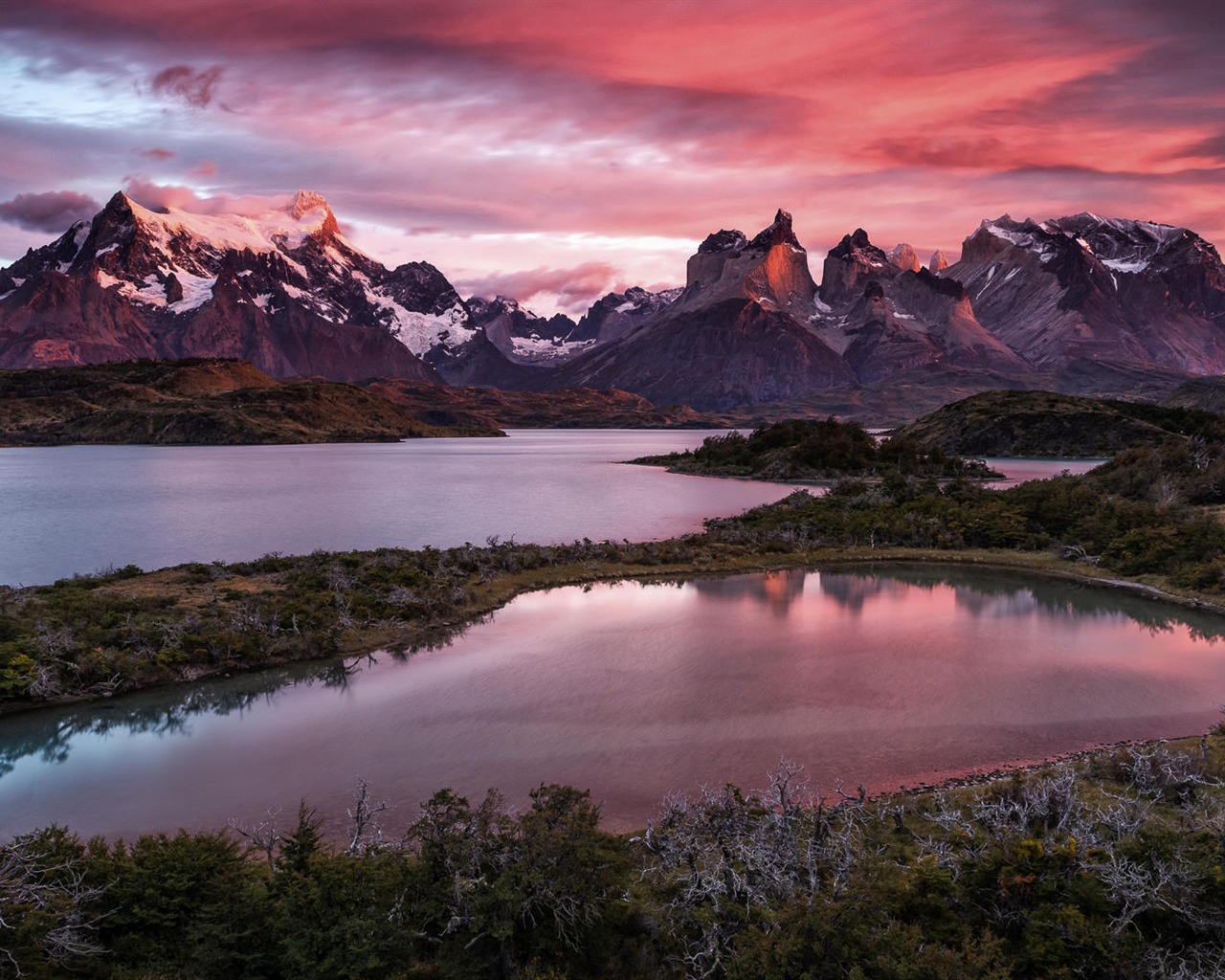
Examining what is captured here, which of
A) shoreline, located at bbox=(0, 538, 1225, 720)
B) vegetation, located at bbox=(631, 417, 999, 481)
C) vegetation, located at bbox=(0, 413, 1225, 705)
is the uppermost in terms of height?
vegetation, located at bbox=(631, 417, 999, 481)

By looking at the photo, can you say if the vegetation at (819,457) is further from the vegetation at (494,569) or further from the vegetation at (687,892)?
the vegetation at (687,892)

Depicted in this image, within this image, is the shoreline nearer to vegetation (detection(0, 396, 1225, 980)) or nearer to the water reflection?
the water reflection

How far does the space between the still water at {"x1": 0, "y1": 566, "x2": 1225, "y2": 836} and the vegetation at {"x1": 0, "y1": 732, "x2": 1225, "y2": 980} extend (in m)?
4.87

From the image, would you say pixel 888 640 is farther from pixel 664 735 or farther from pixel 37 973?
pixel 37 973

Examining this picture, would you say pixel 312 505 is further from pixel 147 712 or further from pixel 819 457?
pixel 819 457

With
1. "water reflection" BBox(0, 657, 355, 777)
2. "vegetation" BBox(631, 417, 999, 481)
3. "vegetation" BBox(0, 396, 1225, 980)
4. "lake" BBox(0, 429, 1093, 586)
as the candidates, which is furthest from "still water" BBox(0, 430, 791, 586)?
"vegetation" BBox(0, 396, 1225, 980)

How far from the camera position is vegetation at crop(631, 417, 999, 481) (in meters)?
117

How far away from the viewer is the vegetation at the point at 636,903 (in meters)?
11.8

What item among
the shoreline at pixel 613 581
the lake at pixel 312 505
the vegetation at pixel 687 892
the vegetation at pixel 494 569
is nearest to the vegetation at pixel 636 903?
the vegetation at pixel 687 892

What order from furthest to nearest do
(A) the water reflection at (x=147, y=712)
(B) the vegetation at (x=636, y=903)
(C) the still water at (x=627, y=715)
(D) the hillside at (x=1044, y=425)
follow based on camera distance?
(D) the hillside at (x=1044, y=425) → (A) the water reflection at (x=147, y=712) → (C) the still water at (x=627, y=715) → (B) the vegetation at (x=636, y=903)

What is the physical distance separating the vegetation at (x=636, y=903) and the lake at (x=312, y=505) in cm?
4504

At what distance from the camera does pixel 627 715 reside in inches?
1033

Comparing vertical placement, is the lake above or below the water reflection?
above

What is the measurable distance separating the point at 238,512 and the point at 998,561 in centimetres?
7182
